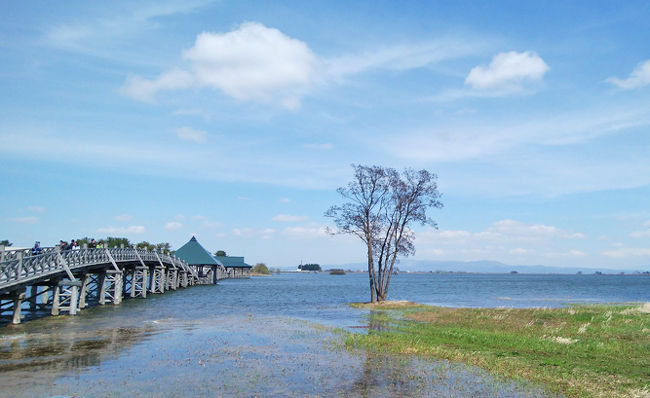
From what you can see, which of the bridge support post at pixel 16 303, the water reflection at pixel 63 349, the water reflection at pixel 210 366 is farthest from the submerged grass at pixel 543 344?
the bridge support post at pixel 16 303

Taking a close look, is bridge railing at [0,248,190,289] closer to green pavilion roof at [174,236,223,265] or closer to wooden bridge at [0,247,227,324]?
wooden bridge at [0,247,227,324]

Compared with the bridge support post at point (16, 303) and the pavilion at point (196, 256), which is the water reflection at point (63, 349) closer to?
the bridge support post at point (16, 303)

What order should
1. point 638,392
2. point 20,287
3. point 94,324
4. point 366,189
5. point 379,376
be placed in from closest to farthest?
point 638,392 < point 379,376 < point 20,287 < point 94,324 < point 366,189

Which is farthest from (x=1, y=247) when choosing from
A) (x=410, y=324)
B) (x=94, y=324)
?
(x=410, y=324)

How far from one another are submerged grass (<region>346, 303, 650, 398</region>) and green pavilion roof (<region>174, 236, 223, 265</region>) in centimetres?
7228

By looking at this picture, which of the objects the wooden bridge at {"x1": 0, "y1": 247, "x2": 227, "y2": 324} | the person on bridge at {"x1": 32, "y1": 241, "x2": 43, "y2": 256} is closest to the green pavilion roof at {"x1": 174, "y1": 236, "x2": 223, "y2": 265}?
the wooden bridge at {"x1": 0, "y1": 247, "x2": 227, "y2": 324}

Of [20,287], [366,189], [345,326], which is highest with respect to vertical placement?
[366,189]

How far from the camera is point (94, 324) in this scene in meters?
30.1

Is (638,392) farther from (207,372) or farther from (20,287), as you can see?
(20,287)

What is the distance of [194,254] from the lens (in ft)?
343

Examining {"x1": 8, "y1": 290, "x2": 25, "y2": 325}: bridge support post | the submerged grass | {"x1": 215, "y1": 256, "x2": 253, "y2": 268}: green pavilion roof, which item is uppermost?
{"x1": 215, "y1": 256, "x2": 253, "y2": 268}: green pavilion roof

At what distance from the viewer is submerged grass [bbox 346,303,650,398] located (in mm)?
15565

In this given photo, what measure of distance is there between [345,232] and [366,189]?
15.3 feet

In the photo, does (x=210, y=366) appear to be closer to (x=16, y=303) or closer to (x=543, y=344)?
(x=543, y=344)
